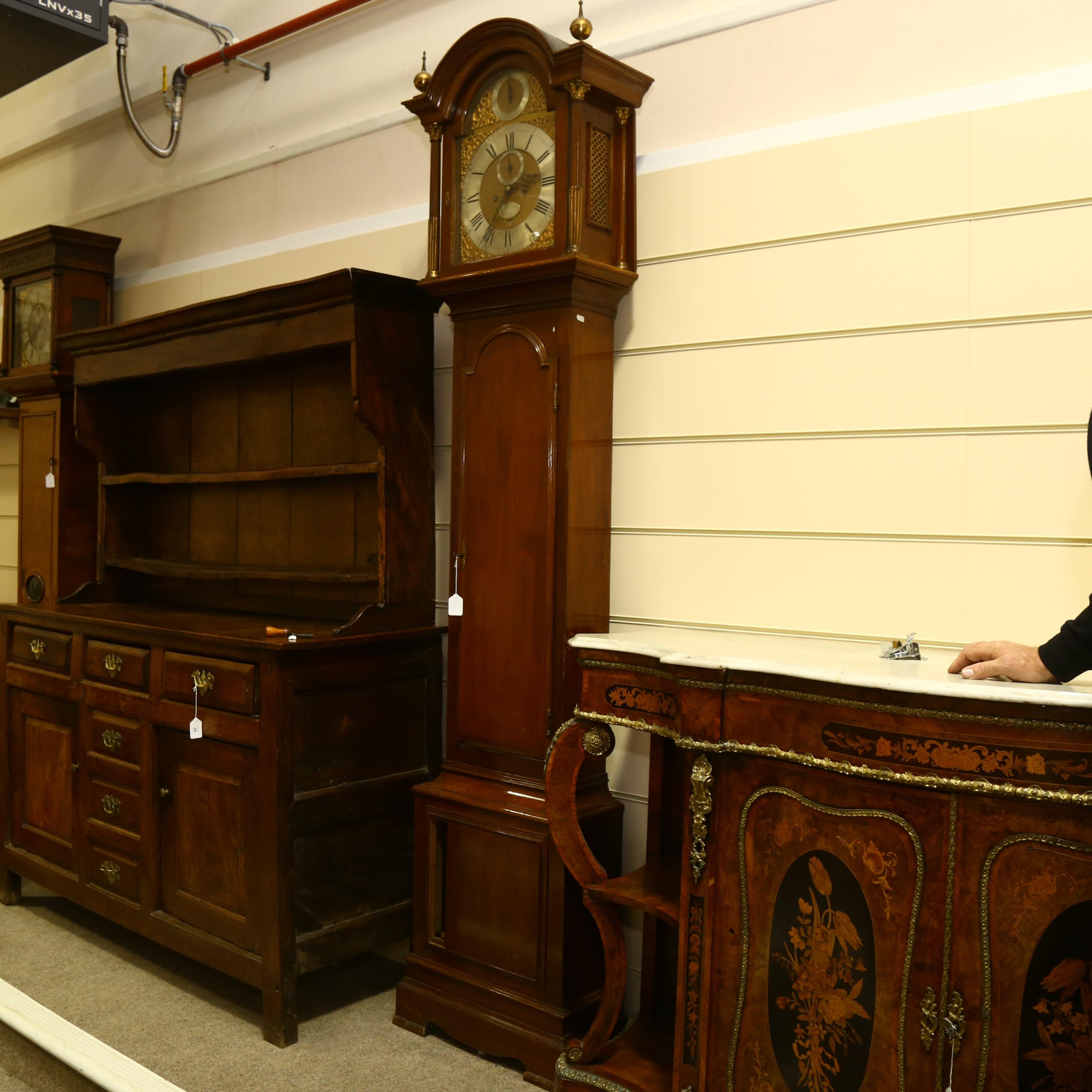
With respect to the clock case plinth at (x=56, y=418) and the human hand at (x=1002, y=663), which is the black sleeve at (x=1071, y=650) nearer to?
the human hand at (x=1002, y=663)

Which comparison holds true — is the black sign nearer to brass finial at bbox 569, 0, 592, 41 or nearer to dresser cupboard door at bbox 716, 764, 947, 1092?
brass finial at bbox 569, 0, 592, 41

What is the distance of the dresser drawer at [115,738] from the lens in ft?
9.74

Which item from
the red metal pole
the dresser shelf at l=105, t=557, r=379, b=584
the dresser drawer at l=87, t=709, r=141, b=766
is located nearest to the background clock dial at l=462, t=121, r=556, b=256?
the dresser shelf at l=105, t=557, r=379, b=584

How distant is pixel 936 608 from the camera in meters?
2.13

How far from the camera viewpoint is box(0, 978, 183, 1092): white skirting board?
7.32 feet

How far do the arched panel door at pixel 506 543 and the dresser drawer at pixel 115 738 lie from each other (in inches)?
39.9

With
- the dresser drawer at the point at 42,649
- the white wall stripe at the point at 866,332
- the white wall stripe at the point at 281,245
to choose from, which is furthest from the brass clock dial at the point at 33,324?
the white wall stripe at the point at 866,332

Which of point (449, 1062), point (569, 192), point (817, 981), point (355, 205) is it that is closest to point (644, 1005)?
point (449, 1062)

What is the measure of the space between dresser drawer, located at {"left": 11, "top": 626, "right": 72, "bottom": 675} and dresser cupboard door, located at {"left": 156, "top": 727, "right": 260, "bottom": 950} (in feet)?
1.82

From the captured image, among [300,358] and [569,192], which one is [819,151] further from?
[300,358]

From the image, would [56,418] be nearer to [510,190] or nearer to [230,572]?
[230,572]

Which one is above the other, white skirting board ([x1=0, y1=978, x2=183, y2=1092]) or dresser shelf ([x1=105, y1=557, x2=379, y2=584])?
dresser shelf ([x1=105, y1=557, x2=379, y2=584])

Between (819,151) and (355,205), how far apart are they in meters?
1.61

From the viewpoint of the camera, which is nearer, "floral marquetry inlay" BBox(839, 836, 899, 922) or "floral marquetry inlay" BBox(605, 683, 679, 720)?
"floral marquetry inlay" BBox(839, 836, 899, 922)
